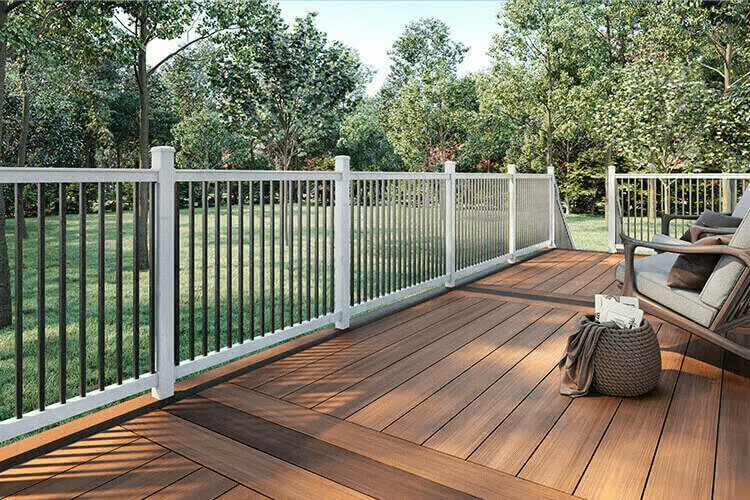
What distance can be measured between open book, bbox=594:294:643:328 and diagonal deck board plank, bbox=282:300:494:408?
1.03 metres

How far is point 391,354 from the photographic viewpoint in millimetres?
3021

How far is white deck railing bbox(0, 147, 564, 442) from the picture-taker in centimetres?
201

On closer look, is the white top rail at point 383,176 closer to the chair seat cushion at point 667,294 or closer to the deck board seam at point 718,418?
the chair seat cushion at point 667,294

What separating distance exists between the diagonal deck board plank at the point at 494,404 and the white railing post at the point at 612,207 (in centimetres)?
417

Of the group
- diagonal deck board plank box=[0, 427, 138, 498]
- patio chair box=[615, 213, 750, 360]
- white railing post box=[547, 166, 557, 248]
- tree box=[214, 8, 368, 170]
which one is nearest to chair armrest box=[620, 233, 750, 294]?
patio chair box=[615, 213, 750, 360]

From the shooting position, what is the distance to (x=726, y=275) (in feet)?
8.21

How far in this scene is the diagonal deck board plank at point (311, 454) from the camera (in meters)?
1.70

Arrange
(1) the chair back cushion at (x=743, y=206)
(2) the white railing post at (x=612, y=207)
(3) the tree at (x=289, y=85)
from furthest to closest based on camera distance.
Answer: (3) the tree at (x=289, y=85)
(2) the white railing post at (x=612, y=207)
(1) the chair back cushion at (x=743, y=206)

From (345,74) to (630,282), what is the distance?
12.7 m

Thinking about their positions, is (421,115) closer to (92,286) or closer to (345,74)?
(345,74)

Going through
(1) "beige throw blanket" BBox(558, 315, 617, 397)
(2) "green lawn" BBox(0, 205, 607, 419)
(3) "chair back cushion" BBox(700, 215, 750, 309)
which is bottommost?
(2) "green lawn" BBox(0, 205, 607, 419)

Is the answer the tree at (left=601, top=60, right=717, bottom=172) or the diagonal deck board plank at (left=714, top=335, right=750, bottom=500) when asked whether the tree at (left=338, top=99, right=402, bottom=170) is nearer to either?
the tree at (left=601, top=60, right=717, bottom=172)

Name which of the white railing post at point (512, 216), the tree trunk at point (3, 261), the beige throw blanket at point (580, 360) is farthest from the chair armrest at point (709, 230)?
the tree trunk at point (3, 261)

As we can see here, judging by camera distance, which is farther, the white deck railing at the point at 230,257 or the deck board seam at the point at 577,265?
the deck board seam at the point at 577,265
